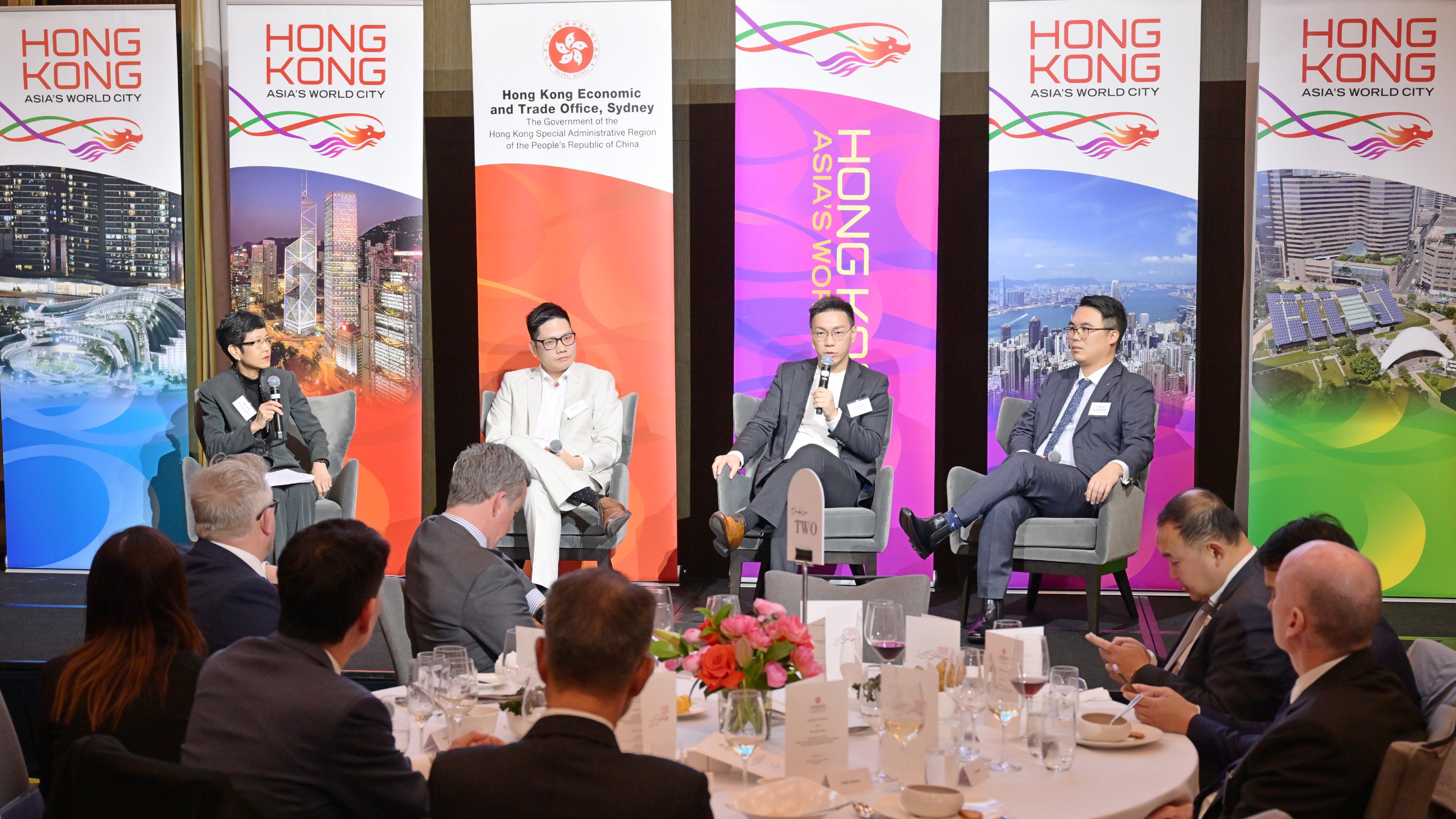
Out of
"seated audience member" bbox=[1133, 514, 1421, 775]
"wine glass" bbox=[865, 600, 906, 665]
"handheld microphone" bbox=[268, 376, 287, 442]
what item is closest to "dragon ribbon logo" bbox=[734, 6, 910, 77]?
"handheld microphone" bbox=[268, 376, 287, 442]

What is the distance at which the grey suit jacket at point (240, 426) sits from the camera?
561 cm

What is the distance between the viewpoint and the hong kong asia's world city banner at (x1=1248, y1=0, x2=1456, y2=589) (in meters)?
5.68

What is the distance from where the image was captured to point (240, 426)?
18.6 feet

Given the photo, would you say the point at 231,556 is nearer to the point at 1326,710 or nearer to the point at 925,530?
the point at 1326,710

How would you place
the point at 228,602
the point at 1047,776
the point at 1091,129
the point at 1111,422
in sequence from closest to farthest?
the point at 1047,776
the point at 228,602
the point at 1111,422
the point at 1091,129

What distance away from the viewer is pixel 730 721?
6.57 ft

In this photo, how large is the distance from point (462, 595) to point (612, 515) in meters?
2.37

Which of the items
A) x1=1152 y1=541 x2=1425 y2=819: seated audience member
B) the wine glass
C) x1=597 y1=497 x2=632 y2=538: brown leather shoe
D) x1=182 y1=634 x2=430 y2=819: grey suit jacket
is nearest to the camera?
x1=182 y1=634 x2=430 y2=819: grey suit jacket

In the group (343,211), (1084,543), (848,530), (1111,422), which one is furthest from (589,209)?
(1084,543)

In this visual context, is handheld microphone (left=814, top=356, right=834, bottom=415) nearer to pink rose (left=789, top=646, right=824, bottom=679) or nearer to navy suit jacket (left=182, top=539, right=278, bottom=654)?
navy suit jacket (left=182, top=539, right=278, bottom=654)

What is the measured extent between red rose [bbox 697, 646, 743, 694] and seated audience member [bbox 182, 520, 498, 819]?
0.52 m

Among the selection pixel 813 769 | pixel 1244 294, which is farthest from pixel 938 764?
pixel 1244 294

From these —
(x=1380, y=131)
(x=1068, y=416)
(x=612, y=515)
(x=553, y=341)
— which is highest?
(x=1380, y=131)

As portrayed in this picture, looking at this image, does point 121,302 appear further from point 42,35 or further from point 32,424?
point 42,35
